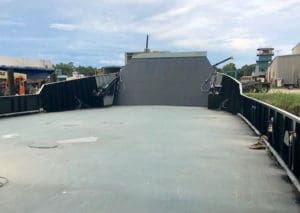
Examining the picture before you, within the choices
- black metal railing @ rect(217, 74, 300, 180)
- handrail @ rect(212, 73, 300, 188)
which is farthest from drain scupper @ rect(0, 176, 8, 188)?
black metal railing @ rect(217, 74, 300, 180)

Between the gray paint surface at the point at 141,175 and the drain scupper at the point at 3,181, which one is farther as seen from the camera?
the drain scupper at the point at 3,181

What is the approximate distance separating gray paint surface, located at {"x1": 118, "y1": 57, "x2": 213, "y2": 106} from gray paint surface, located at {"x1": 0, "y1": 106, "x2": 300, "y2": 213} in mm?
11255

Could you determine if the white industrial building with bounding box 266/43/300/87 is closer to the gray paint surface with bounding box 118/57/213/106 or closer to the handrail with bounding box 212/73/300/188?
the gray paint surface with bounding box 118/57/213/106

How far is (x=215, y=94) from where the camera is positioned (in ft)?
57.3

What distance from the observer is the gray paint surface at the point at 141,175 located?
3.90 m

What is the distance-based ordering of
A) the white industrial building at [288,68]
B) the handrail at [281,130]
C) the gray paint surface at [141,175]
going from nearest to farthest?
1. the gray paint surface at [141,175]
2. the handrail at [281,130]
3. the white industrial building at [288,68]

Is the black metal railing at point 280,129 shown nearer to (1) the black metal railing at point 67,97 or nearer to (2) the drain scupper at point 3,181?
(2) the drain scupper at point 3,181

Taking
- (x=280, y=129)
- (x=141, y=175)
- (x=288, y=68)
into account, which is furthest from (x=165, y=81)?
(x=288, y=68)

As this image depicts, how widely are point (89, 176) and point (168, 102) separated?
1530cm

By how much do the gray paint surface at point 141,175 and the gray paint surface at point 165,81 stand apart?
36.9 feet

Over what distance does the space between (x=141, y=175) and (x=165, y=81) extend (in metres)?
15.8

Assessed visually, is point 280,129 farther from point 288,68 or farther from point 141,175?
point 288,68

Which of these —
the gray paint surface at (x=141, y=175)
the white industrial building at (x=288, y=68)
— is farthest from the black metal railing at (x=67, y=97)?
the white industrial building at (x=288, y=68)

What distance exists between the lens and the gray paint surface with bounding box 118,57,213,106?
20031 mm
